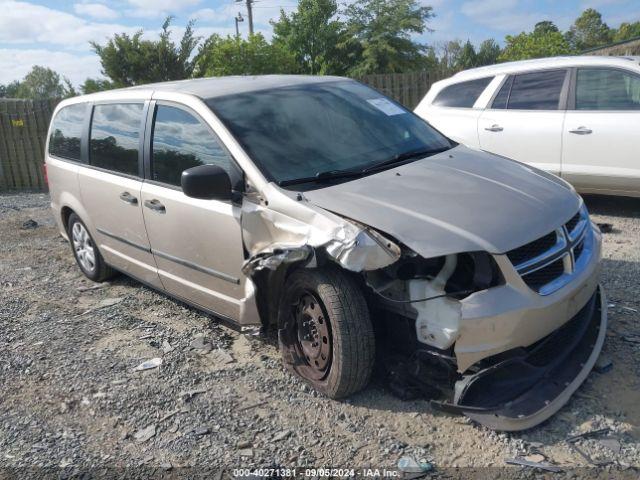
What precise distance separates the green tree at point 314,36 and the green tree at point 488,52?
3173 cm

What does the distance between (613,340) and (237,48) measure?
56.6 ft

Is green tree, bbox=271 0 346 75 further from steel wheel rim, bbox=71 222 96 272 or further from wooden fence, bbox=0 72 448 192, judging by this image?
steel wheel rim, bbox=71 222 96 272

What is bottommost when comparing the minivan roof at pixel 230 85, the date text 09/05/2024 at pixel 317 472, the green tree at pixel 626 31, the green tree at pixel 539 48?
the date text 09/05/2024 at pixel 317 472

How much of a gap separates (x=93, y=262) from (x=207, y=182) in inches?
113

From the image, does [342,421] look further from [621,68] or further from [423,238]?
[621,68]

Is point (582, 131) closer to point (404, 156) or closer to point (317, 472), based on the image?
point (404, 156)

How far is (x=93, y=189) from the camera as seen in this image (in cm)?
525

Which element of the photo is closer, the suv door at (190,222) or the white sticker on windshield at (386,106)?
the suv door at (190,222)

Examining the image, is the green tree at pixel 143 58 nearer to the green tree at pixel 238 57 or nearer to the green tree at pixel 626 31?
the green tree at pixel 238 57

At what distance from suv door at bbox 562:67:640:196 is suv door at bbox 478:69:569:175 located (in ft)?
0.41

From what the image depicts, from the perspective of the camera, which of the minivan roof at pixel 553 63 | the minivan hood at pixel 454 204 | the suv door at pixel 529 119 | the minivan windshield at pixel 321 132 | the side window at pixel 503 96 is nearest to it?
the minivan hood at pixel 454 204

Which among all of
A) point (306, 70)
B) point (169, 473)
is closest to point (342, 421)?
point (169, 473)

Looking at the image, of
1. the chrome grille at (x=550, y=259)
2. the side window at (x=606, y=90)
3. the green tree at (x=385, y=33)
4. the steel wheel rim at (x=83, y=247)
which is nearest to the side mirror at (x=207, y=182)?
the chrome grille at (x=550, y=259)

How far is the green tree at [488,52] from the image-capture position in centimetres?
5500
